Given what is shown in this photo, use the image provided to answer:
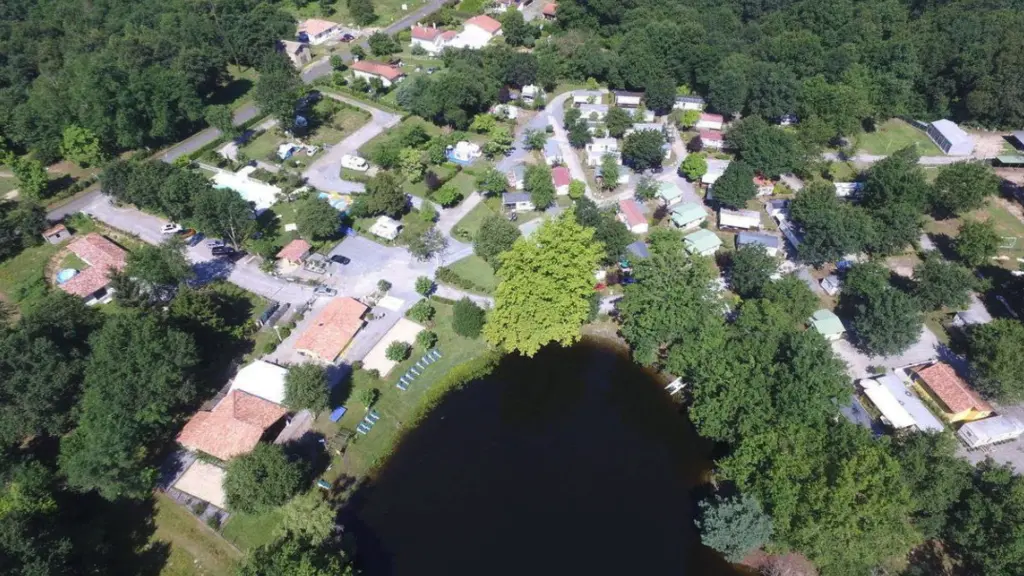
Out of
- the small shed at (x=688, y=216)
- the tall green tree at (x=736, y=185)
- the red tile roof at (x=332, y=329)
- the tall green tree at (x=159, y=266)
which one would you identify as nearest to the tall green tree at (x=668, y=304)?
the small shed at (x=688, y=216)

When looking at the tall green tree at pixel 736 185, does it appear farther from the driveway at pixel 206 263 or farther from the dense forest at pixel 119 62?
the dense forest at pixel 119 62

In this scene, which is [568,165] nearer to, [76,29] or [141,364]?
[141,364]

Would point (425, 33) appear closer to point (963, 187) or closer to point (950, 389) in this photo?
point (963, 187)

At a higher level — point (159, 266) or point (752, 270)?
point (159, 266)

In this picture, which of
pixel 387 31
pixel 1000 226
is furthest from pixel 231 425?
pixel 387 31

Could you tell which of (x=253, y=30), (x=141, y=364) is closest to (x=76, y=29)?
(x=253, y=30)

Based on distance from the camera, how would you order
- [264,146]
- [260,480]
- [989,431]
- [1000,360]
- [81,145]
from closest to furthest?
1. [260,480]
2. [989,431]
3. [1000,360]
4. [81,145]
5. [264,146]
